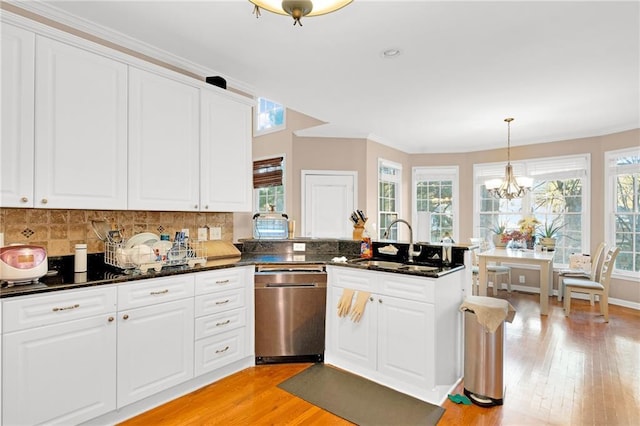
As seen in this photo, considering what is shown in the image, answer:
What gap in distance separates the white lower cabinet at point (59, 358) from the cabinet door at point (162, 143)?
0.79 metres

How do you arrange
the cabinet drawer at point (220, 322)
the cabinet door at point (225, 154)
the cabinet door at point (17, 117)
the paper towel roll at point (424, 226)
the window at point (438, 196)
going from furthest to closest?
the window at point (438, 196) → the paper towel roll at point (424, 226) → the cabinet door at point (225, 154) → the cabinet drawer at point (220, 322) → the cabinet door at point (17, 117)

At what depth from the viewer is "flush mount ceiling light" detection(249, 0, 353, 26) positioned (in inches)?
56.0

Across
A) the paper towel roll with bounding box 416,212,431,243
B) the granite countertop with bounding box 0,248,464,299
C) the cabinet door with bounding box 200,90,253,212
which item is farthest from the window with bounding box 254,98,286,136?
the granite countertop with bounding box 0,248,464,299

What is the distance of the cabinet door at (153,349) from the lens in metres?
2.12

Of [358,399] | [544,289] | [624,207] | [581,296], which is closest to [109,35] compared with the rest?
[358,399]

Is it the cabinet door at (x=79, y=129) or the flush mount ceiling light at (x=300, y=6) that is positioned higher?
the flush mount ceiling light at (x=300, y=6)

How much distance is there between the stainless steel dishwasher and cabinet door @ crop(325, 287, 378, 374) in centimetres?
8

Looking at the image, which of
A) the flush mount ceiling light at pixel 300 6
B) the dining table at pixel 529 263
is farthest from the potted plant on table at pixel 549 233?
the flush mount ceiling light at pixel 300 6

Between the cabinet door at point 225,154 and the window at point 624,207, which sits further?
the window at point 624,207

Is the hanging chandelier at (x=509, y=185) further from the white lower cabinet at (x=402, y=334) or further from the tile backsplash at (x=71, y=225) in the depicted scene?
the tile backsplash at (x=71, y=225)

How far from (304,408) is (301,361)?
0.67 meters

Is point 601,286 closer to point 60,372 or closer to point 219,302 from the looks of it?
point 219,302

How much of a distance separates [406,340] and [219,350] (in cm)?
144

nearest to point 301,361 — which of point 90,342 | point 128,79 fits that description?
point 90,342
